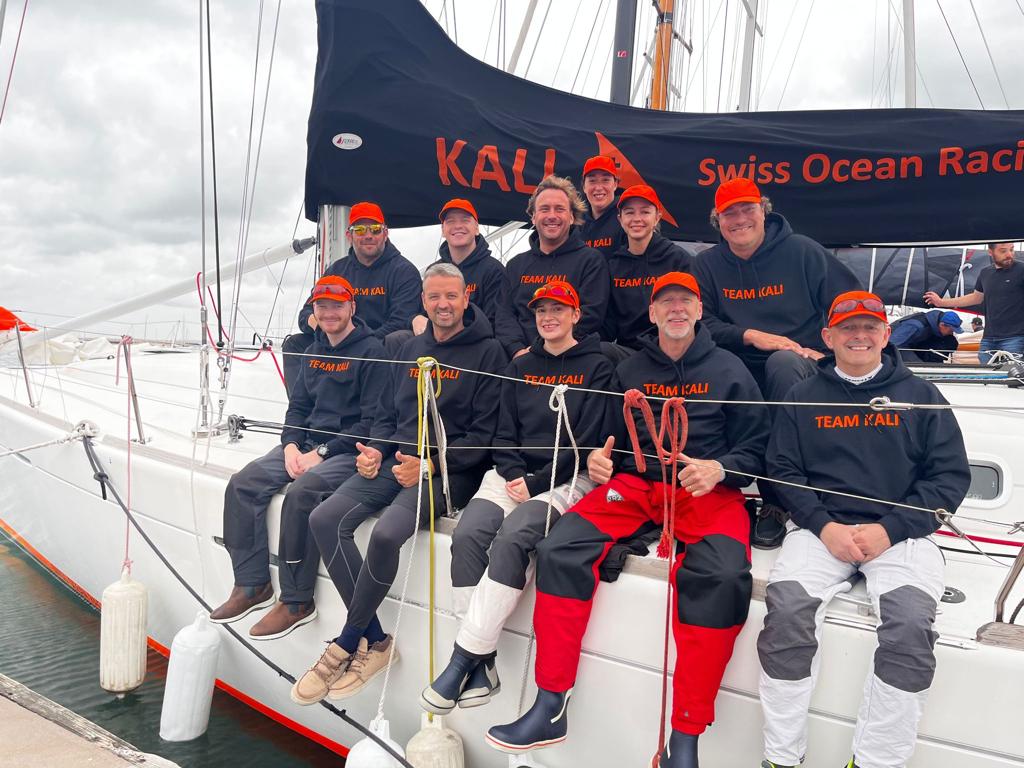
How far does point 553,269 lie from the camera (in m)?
3.06

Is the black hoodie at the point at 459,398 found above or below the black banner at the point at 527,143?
below

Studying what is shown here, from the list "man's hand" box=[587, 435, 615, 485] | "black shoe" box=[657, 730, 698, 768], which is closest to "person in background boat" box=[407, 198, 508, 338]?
"man's hand" box=[587, 435, 615, 485]

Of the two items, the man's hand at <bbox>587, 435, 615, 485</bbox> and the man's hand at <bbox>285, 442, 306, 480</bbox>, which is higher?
the man's hand at <bbox>587, 435, 615, 485</bbox>

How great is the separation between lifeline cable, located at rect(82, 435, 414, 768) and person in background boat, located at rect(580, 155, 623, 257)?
2.21 metres

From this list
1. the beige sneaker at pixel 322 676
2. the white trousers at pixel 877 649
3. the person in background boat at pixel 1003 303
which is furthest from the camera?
the person in background boat at pixel 1003 303

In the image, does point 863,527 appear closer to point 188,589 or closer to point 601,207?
point 601,207

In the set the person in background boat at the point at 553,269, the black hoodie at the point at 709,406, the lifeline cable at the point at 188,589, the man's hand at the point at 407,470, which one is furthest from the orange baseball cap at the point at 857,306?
the lifeline cable at the point at 188,589

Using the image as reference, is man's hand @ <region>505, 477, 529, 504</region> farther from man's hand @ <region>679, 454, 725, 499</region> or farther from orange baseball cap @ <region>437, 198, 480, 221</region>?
orange baseball cap @ <region>437, 198, 480, 221</region>

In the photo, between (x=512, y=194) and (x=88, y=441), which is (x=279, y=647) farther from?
(x=512, y=194)

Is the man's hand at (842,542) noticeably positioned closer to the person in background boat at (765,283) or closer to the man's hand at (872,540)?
the man's hand at (872,540)


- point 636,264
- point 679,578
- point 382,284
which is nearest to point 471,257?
point 382,284

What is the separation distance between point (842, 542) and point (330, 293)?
2.15m

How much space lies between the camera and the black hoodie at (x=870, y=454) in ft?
6.41

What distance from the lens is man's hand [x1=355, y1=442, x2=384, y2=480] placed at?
2.64 m
